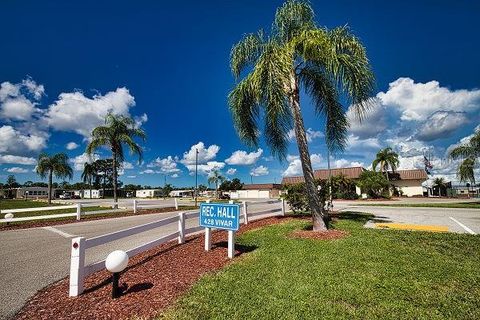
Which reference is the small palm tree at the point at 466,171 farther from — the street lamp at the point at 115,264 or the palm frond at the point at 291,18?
the street lamp at the point at 115,264

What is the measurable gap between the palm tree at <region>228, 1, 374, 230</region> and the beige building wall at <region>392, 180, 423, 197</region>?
188ft

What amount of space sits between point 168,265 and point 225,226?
5.06 feet

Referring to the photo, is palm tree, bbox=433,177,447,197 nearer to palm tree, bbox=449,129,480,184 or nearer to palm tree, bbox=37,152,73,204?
palm tree, bbox=449,129,480,184

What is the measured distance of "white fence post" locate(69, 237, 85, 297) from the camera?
477 centimetres

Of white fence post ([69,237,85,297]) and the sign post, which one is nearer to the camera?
white fence post ([69,237,85,297])

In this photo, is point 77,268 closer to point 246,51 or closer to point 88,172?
point 246,51

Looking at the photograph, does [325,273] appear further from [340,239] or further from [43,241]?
[43,241]

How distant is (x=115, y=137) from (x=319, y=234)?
18344mm

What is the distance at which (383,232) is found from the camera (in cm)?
982

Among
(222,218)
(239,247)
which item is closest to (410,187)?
(239,247)

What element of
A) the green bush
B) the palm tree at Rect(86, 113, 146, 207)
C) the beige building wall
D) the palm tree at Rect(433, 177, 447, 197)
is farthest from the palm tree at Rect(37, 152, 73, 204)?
the palm tree at Rect(433, 177, 447, 197)

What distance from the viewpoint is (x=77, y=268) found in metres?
4.82

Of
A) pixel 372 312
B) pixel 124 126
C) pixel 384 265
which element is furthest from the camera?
pixel 124 126

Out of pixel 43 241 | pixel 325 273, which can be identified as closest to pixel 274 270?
pixel 325 273
